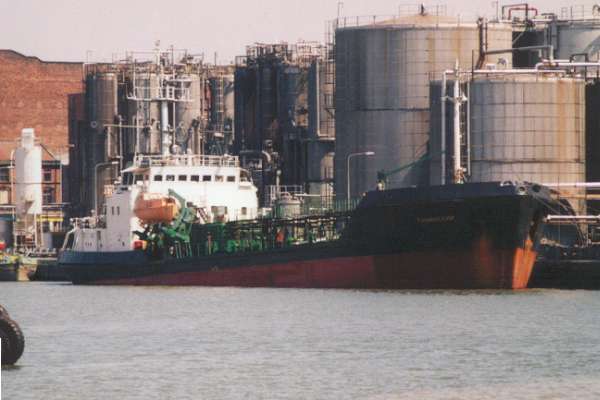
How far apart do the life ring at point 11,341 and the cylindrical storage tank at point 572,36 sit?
4610 centimetres

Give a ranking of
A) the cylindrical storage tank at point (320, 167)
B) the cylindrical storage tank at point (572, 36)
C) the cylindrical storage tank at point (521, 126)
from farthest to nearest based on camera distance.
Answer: the cylindrical storage tank at point (320, 167)
the cylindrical storage tank at point (572, 36)
the cylindrical storage tank at point (521, 126)

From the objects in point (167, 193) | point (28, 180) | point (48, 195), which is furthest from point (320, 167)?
point (48, 195)

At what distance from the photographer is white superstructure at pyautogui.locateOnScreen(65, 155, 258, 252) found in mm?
68875

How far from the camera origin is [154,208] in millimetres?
66250

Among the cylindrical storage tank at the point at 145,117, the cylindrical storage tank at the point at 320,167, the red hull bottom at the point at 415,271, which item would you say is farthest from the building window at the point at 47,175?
the red hull bottom at the point at 415,271

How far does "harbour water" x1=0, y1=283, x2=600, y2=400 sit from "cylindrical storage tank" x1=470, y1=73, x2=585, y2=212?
12640 millimetres

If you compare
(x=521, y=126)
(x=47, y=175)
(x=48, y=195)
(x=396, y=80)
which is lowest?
(x=48, y=195)

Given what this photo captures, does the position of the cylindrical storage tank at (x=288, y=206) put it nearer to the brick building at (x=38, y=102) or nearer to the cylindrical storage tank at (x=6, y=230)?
the cylindrical storage tank at (x=6, y=230)

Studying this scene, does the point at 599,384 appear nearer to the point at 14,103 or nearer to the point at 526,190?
the point at 526,190

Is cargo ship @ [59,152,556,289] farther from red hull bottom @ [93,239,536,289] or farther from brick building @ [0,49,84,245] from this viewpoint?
brick building @ [0,49,84,245]

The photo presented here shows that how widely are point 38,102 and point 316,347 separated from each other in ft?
278

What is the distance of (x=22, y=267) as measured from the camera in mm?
82875

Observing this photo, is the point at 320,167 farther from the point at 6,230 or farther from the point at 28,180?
the point at 6,230

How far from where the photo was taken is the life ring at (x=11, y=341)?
3616 cm
